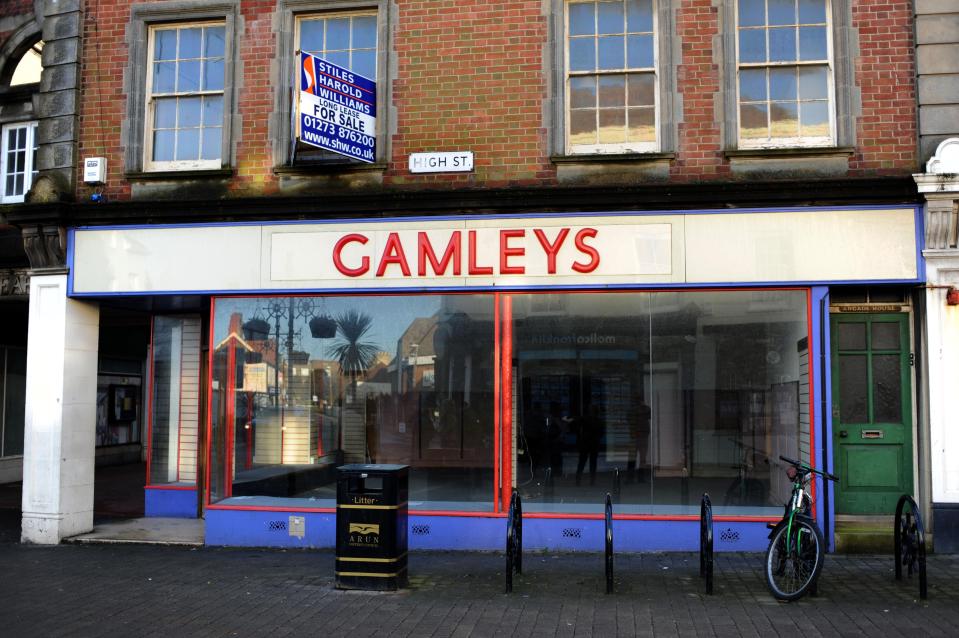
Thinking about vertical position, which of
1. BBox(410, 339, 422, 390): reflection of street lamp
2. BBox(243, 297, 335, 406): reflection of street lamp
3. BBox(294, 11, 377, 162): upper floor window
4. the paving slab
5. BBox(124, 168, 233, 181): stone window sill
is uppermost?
BBox(294, 11, 377, 162): upper floor window

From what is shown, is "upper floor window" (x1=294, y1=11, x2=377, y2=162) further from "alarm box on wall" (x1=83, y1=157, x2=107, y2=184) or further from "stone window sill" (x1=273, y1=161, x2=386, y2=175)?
"alarm box on wall" (x1=83, y1=157, x2=107, y2=184)

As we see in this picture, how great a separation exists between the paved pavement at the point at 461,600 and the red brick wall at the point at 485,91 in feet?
14.4

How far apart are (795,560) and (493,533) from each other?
141 inches

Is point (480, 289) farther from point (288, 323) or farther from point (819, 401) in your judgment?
point (819, 401)

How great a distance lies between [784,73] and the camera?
33.5ft

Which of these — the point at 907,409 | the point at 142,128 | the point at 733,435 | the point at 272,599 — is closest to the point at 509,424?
the point at 733,435

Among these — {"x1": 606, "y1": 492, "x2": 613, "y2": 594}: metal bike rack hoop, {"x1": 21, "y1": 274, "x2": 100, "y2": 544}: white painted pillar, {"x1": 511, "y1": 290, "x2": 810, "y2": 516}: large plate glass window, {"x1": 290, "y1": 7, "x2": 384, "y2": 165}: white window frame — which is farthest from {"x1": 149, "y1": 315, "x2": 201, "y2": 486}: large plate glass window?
{"x1": 606, "y1": 492, "x2": 613, "y2": 594}: metal bike rack hoop

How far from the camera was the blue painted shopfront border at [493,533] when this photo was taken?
9.80m

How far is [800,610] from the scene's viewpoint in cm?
733

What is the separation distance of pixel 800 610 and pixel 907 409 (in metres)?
3.62

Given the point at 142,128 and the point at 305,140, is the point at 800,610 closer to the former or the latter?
the point at 305,140

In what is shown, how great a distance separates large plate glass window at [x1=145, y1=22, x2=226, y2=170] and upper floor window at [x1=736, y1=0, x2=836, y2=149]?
6.55 meters

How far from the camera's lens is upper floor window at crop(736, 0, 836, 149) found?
1012cm

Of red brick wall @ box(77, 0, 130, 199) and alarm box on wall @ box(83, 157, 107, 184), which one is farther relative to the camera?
red brick wall @ box(77, 0, 130, 199)
